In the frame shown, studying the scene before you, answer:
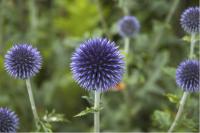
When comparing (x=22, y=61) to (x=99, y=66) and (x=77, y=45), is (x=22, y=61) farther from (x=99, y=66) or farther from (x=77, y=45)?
(x=77, y=45)

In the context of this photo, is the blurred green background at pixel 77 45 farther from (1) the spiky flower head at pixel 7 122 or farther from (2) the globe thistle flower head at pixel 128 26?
(1) the spiky flower head at pixel 7 122

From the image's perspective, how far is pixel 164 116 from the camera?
2293 millimetres

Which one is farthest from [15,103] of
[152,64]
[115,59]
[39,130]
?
[115,59]

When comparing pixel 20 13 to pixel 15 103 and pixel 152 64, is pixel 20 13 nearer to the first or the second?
pixel 15 103

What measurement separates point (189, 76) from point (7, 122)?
1.00m

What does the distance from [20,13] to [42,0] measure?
0.61 m

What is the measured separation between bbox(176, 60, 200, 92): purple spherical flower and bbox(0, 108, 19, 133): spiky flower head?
35.8 inches

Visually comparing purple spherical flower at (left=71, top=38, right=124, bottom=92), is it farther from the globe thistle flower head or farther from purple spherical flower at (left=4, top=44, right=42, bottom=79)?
the globe thistle flower head

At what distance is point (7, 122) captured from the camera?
6.60 ft

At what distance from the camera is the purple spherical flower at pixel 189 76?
215 cm

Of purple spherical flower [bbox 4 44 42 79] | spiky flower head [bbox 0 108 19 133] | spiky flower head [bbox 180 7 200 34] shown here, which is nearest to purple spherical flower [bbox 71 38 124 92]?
purple spherical flower [bbox 4 44 42 79]

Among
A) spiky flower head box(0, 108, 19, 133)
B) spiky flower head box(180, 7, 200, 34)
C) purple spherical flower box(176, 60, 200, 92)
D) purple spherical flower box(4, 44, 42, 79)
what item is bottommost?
spiky flower head box(0, 108, 19, 133)

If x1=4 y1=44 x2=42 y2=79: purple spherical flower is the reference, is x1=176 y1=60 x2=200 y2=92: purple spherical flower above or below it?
below

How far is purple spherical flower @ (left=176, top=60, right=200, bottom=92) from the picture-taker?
215cm
